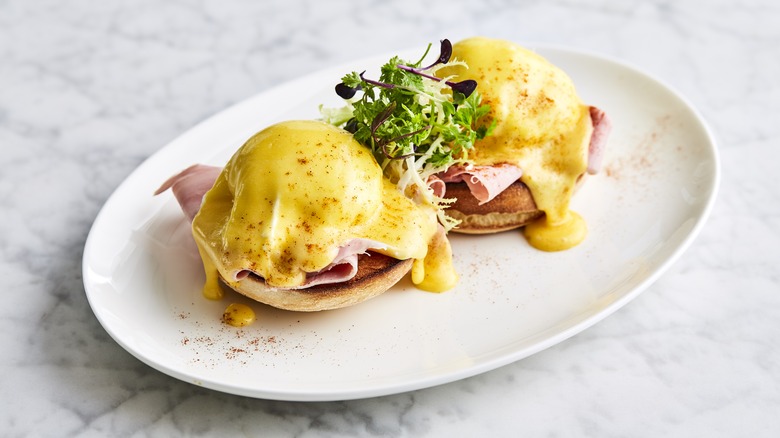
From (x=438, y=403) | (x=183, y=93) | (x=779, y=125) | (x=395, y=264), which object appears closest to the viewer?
(x=438, y=403)

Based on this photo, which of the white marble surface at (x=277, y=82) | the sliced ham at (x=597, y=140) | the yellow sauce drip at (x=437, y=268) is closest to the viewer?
the white marble surface at (x=277, y=82)

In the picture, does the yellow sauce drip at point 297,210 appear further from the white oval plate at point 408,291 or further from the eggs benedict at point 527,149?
the eggs benedict at point 527,149

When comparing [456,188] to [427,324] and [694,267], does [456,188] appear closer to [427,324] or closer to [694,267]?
[427,324]

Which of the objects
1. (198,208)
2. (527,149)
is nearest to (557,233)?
(527,149)

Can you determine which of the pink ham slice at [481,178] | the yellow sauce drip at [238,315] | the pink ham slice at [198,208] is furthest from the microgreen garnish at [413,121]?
the yellow sauce drip at [238,315]

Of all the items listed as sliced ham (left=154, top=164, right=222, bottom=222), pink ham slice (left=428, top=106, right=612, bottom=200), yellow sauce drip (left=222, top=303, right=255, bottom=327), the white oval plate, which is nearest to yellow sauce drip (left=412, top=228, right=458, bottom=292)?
the white oval plate

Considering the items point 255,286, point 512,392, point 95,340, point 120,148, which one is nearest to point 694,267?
point 512,392

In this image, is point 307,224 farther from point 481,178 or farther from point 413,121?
point 481,178
